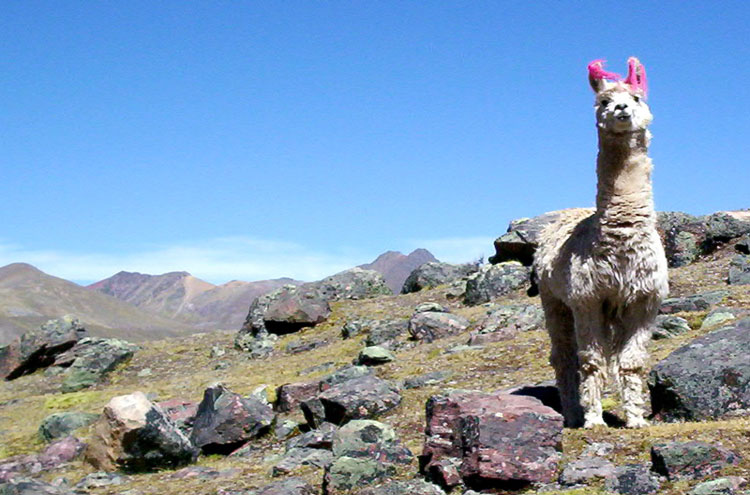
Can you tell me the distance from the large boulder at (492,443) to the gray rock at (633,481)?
0.93 m

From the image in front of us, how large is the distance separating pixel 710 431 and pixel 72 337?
3811 cm

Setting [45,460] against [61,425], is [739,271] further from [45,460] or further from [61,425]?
[45,460]

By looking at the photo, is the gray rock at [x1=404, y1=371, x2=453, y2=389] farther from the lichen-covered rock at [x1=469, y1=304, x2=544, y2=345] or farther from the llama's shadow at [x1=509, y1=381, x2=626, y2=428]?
the llama's shadow at [x1=509, y1=381, x2=626, y2=428]

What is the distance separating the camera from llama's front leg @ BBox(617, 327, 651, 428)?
45.4ft

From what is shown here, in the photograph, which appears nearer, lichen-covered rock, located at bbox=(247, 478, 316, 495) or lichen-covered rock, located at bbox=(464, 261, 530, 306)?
lichen-covered rock, located at bbox=(247, 478, 316, 495)

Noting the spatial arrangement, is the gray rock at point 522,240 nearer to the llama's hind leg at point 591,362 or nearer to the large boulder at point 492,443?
the llama's hind leg at point 591,362

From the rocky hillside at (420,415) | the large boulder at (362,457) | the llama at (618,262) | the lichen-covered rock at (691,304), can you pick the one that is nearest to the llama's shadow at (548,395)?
the rocky hillside at (420,415)

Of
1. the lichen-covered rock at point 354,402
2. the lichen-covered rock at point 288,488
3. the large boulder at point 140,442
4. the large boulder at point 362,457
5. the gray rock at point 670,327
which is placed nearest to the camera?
the large boulder at point 362,457

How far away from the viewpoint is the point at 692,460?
11.2 m

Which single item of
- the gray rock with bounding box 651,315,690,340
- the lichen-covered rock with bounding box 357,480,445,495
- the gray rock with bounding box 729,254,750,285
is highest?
the gray rock with bounding box 729,254,750,285

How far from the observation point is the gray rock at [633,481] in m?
11.1

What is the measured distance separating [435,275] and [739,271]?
20.2m

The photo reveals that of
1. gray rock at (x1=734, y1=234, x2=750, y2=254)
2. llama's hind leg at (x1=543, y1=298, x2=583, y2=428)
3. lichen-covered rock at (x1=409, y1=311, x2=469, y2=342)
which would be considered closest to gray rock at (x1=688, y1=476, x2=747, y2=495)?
llama's hind leg at (x1=543, y1=298, x2=583, y2=428)

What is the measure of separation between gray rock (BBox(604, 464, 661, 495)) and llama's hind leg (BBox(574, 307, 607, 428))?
8.02 feet
